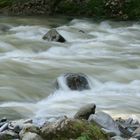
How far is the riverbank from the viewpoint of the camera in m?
22.5

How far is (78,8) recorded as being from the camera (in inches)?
939

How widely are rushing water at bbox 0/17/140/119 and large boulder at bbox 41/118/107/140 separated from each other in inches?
92.5

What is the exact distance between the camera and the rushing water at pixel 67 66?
32.0 feet

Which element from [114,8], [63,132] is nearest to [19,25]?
[114,8]

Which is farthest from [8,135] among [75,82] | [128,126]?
[75,82]

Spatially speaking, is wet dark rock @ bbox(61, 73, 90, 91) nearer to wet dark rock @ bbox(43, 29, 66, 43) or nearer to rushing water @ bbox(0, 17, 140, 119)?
rushing water @ bbox(0, 17, 140, 119)

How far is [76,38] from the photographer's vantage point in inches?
739

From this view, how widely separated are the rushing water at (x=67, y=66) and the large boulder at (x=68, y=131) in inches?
92.5

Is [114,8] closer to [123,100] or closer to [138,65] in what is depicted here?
[138,65]

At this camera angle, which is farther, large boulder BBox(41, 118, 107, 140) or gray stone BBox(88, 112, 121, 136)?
gray stone BBox(88, 112, 121, 136)

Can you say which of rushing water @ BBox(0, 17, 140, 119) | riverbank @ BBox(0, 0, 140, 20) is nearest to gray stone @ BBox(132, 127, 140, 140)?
rushing water @ BBox(0, 17, 140, 119)

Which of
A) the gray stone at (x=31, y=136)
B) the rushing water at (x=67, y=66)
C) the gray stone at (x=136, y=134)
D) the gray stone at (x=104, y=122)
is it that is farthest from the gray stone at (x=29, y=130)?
the rushing water at (x=67, y=66)

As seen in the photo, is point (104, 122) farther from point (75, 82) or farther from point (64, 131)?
point (75, 82)

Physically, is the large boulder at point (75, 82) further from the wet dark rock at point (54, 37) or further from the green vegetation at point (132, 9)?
the green vegetation at point (132, 9)
